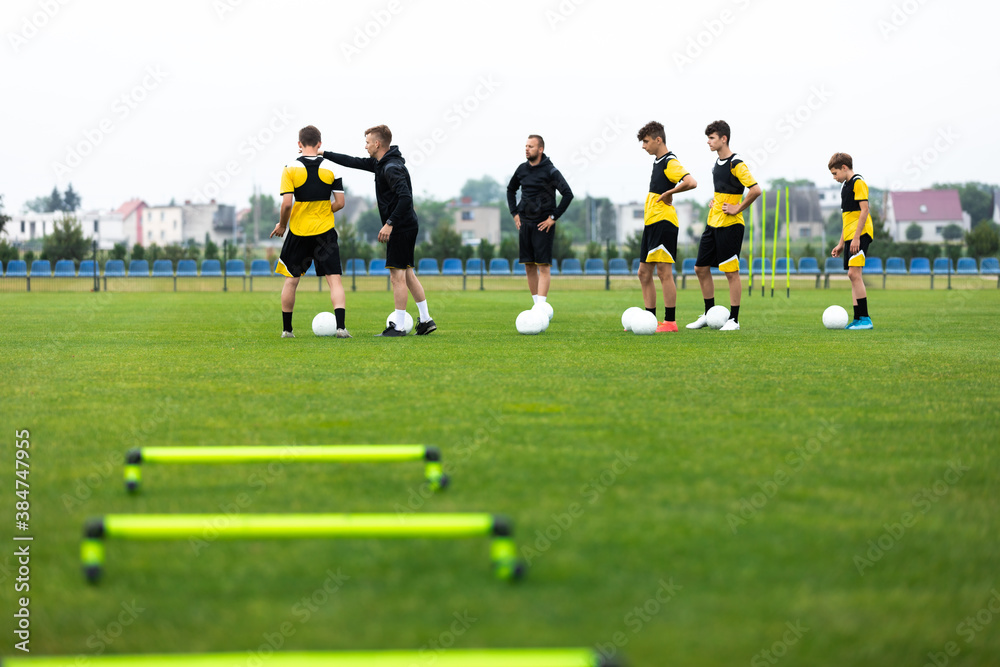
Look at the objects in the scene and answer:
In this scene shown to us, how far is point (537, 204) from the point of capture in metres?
12.0

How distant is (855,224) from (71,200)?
154m

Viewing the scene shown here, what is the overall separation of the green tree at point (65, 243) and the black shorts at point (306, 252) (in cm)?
3298

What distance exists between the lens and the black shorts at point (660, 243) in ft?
38.6

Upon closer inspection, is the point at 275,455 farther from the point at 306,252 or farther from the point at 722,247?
the point at 722,247

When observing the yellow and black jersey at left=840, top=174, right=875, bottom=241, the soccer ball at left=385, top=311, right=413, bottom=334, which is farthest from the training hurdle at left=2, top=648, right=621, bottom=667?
the yellow and black jersey at left=840, top=174, right=875, bottom=241

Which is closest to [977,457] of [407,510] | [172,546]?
[407,510]

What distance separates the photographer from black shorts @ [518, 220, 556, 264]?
1191 centimetres

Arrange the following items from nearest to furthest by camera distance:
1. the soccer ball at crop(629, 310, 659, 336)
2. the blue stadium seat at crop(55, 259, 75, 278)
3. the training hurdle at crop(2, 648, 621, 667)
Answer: the training hurdle at crop(2, 648, 621, 667), the soccer ball at crop(629, 310, 659, 336), the blue stadium seat at crop(55, 259, 75, 278)

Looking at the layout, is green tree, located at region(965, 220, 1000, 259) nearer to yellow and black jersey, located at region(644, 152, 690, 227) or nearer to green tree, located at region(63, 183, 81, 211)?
yellow and black jersey, located at region(644, 152, 690, 227)

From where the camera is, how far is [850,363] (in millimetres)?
8180

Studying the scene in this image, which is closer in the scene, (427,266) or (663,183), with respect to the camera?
(663,183)

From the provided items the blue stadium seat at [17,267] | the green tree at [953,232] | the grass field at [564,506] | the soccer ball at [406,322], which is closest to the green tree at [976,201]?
the green tree at [953,232]

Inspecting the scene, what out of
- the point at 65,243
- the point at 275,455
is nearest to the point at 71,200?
the point at 65,243

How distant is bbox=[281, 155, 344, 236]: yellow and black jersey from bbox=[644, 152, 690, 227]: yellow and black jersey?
3.85 m
